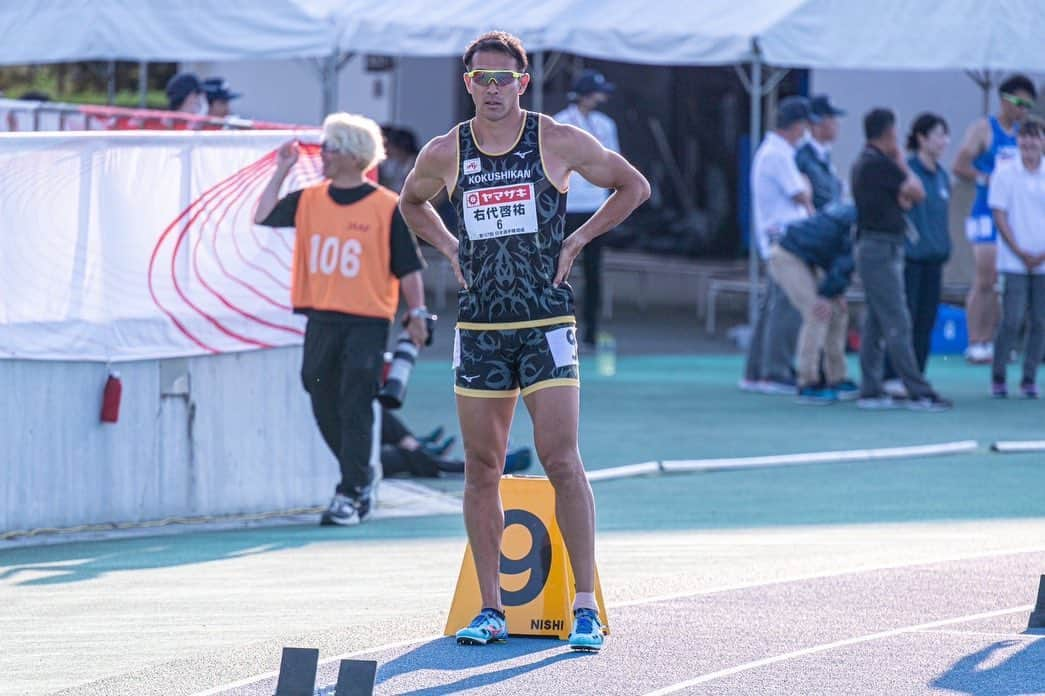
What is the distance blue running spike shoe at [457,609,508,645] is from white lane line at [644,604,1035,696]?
2.69 ft

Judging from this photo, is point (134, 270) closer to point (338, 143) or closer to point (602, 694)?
point (338, 143)

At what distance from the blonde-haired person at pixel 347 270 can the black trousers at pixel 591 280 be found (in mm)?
7561

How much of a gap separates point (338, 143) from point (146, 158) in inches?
35.1

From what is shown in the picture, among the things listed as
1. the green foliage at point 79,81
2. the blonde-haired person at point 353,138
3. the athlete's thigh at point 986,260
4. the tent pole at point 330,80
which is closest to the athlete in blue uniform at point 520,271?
the blonde-haired person at point 353,138

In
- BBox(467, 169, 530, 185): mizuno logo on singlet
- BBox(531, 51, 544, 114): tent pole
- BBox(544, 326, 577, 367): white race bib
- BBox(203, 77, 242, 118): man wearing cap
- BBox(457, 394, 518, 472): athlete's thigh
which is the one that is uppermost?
BBox(531, 51, 544, 114): tent pole

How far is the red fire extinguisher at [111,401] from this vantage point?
9.45 meters

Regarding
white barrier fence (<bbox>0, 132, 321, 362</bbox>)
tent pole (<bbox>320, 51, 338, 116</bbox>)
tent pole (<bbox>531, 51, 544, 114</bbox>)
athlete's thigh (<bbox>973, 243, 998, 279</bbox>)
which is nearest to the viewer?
white barrier fence (<bbox>0, 132, 321, 362</bbox>)

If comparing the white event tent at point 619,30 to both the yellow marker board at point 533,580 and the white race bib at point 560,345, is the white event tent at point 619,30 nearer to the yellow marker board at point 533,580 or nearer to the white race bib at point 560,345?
the yellow marker board at point 533,580

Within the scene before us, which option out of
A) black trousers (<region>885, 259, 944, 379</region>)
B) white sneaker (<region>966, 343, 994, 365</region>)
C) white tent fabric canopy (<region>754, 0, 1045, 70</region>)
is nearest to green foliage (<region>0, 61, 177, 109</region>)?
white sneaker (<region>966, 343, 994, 365</region>)

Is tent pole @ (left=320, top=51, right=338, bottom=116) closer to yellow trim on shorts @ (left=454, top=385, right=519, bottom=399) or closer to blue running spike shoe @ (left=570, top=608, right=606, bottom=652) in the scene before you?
yellow trim on shorts @ (left=454, top=385, right=519, bottom=399)

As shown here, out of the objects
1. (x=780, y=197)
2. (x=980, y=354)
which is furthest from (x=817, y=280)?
(x=980, y=354)

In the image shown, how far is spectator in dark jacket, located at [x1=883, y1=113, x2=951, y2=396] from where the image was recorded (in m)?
14.8

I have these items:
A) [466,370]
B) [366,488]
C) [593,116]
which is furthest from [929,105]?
[466,370]

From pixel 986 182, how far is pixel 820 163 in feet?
7.02
